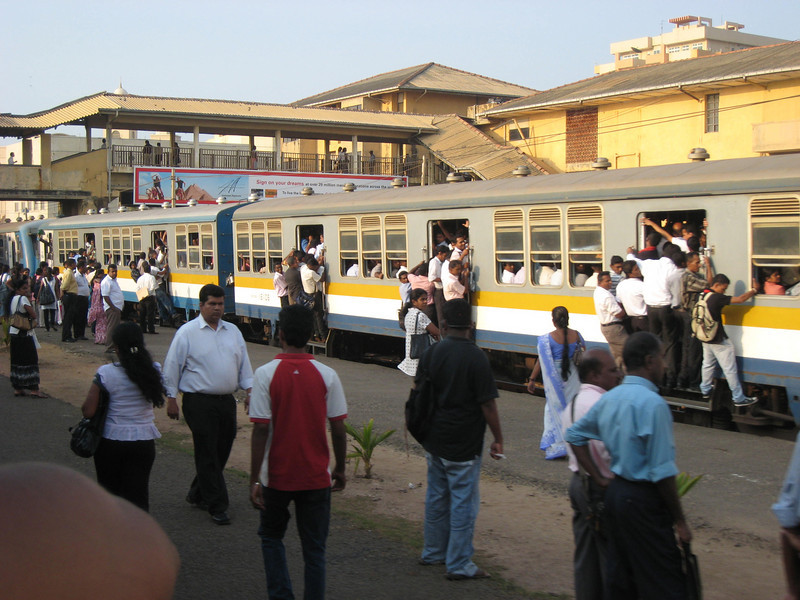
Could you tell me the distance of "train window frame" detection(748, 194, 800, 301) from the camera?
944cm

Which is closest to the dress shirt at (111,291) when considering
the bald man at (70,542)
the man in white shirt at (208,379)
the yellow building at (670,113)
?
the man in white shirt at (208,379)

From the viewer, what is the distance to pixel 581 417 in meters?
4.34

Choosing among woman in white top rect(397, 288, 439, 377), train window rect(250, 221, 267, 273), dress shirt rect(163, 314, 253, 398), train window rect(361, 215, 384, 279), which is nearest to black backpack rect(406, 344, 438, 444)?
dress shirt rect(163, 314, 253, 398)

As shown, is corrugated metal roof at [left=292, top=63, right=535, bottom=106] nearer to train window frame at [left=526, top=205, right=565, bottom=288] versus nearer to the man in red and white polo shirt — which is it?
train window frame at [left=526, top=205, right=565, bottom=288]

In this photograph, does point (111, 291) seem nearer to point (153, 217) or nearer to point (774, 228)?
point (153, 217)

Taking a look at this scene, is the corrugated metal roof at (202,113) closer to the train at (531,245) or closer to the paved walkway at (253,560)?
the train at (531,245)

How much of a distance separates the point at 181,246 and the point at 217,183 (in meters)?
14.3

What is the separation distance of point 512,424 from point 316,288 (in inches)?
281

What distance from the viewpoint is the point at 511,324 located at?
42.3 ft

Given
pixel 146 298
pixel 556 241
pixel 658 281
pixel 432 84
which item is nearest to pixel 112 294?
pixel 146 298

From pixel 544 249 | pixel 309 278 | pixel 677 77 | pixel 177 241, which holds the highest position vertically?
pixel 677 77

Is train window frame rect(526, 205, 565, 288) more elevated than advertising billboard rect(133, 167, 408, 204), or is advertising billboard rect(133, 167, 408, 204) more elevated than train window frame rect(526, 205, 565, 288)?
advertising billboard rect(133, 167, 408, 204)

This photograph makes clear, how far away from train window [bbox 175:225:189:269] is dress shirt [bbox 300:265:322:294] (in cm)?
667

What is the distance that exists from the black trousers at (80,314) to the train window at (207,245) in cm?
288
